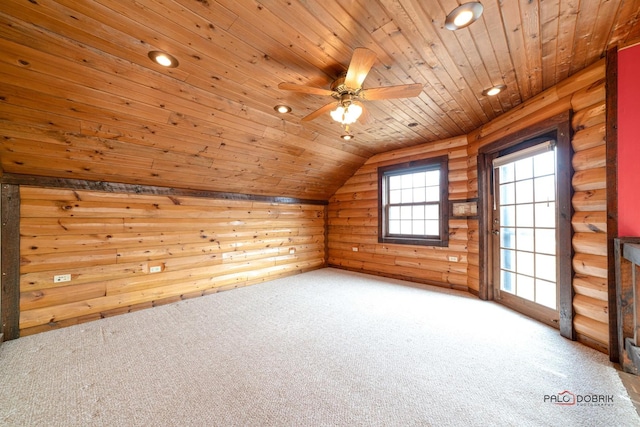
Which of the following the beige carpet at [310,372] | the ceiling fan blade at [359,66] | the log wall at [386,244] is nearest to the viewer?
the beige carpet at [310,372]

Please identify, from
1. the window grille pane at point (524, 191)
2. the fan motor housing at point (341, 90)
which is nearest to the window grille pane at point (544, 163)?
the window grille pane at point (524, 191)

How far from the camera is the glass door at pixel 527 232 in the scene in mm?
2781

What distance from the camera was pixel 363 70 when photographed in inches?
72.0

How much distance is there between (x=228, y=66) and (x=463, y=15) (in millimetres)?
1817

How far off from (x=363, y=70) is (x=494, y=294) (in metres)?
3.55

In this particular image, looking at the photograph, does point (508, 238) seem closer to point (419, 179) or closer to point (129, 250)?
point (419, 179)

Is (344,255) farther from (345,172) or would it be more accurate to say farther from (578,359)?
(578,359)

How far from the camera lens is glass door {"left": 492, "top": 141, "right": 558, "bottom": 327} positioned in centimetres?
278

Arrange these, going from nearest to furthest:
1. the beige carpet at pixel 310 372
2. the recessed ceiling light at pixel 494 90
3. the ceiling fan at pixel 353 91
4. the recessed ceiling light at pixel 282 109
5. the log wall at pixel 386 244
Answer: the beige carpet at pixel 310 372 < the ceiling fan at pixel 353 91 < the recessed ceiling light at pixel 494 90 < the recessed ceiling light at pixel 282 109 < the log wall at pixel 386 244

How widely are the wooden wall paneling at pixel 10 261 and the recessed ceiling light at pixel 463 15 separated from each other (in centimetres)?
435

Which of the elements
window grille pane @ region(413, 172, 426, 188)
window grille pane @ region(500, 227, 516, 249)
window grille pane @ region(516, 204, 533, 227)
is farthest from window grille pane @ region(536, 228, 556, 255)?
window grille pane @ region(413, 172, 426, 188)

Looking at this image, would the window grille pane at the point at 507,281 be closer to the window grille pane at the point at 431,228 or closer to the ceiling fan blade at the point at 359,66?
the window grille pane at the point at 431,228

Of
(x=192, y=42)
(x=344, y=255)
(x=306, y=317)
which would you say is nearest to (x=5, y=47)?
(x=192, y=42)

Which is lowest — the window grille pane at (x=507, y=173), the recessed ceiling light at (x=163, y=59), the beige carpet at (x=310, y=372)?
the beige carpet at (x=310, y=372)
